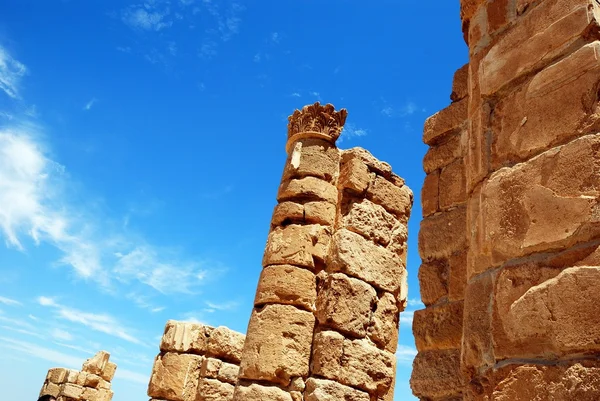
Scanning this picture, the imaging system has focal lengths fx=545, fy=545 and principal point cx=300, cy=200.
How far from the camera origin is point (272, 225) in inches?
266

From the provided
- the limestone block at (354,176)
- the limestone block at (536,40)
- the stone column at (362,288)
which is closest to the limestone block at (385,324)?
the stone column at (362,288)

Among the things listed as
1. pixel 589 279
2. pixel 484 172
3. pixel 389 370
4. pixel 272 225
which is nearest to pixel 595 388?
pixel 589 279

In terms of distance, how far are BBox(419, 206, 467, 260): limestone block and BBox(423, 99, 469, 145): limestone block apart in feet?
2.07

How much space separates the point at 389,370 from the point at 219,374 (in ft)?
10.7

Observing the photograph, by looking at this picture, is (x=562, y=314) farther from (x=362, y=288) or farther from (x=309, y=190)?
(x=309, y=190)

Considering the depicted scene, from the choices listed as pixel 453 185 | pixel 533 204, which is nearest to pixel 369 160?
pixel 453 185

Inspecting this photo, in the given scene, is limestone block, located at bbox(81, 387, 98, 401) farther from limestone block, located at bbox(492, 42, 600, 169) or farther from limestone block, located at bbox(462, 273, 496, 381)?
limestone block, located at bbox(492, 42, 600, 169)

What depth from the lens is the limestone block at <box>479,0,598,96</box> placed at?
196 centimetres

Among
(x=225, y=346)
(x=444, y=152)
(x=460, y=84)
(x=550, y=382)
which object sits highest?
(x=460, y=84)

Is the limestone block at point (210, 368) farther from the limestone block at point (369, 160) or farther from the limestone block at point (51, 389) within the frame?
the limestone block at point (51, 389)

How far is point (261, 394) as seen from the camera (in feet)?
18.0

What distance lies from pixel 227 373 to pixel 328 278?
3170 millimetres

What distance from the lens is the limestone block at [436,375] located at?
2.88 m

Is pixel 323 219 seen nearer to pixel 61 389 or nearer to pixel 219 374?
pixel 219 374
